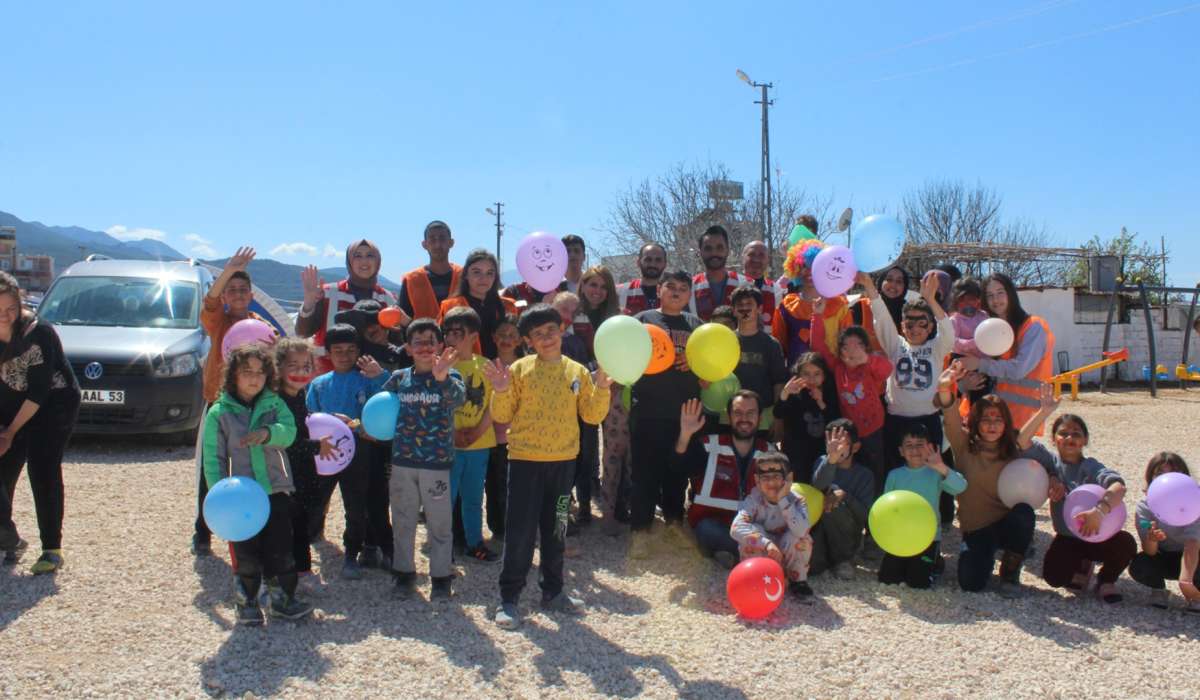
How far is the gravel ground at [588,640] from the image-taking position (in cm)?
366

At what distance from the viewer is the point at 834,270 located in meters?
5.54

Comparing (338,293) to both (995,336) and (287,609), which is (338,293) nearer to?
(287,609)

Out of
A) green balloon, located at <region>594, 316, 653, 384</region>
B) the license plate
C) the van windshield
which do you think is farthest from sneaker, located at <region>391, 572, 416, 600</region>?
the van windshield

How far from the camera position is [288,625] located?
13.9ft

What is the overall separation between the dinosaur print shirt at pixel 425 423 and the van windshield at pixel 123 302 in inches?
231

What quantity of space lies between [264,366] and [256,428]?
12.8 inches

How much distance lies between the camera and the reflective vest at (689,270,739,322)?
6.43 metres

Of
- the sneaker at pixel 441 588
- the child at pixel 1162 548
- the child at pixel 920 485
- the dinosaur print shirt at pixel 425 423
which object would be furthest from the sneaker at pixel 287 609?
the child at pixel 1162 548

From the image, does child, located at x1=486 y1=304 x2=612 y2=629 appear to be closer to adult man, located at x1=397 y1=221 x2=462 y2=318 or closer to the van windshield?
adult man, located at x1=397 y1=221 x2=462 y2=318

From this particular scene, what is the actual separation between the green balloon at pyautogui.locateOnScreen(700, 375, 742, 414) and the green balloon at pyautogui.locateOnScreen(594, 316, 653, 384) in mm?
1276

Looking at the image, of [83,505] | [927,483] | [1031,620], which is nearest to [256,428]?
[83,505]

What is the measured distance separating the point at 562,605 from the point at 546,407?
1.08 metres

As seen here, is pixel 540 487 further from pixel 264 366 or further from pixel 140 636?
pixel 140 636

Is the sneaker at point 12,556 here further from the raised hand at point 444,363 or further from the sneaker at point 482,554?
the raised hand at point 444,363
